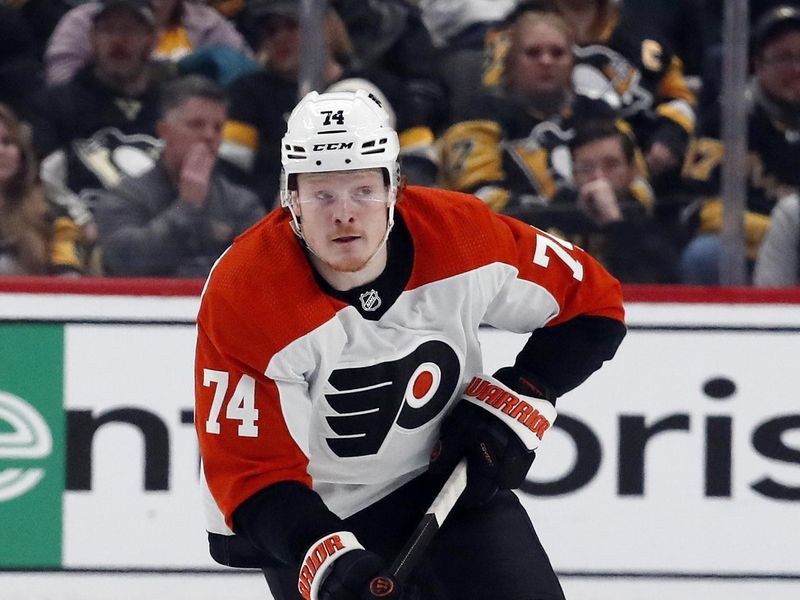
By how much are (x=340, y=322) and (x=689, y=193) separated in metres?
1.56

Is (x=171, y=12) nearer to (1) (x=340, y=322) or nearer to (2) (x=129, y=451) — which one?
(2) (x=129, y=451)

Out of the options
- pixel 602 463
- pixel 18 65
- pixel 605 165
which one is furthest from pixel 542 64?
pixel 18 65

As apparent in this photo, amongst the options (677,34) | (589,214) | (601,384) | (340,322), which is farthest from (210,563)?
(677,34)

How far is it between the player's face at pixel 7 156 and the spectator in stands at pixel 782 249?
1799 millimetres

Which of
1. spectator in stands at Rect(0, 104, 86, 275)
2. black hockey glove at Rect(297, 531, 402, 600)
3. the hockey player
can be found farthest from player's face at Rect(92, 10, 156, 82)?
black hockey glove at Rect(297, 531, 402, 600)

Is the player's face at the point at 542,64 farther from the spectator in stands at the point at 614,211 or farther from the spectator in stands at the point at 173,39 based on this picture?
the spectator in stands at the point at 173,39

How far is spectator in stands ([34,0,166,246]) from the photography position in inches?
133

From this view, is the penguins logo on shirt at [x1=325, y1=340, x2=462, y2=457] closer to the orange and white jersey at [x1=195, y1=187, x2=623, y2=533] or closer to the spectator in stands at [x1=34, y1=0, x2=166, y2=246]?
the orange and white jersey at [x1=195, y1=187, x2=623, y2=533]

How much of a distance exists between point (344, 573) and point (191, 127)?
1.76 meters

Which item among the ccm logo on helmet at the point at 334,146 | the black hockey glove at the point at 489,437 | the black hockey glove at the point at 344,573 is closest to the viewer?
the black hockey glove at the point at 344,573

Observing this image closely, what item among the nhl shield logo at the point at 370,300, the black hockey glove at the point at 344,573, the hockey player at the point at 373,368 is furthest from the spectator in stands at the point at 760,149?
the black hockey glove at the point at 344,573

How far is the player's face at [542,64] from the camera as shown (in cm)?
339

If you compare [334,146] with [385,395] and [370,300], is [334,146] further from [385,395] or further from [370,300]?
[385,395]

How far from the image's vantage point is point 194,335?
335cm
